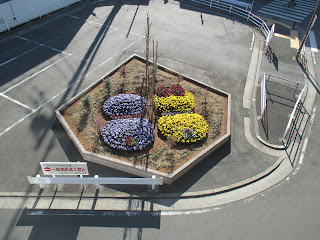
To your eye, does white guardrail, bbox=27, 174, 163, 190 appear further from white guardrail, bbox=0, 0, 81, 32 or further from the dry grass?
white guardrail, bbox=0, 0, 81, 32

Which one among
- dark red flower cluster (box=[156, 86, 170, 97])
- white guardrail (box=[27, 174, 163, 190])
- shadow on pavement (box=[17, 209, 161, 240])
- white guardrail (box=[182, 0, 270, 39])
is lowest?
shadow on pavement (box=[17, 209, 161, 240])

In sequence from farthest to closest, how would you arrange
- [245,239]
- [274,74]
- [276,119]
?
[274,74]
[276,119]
[245,239]

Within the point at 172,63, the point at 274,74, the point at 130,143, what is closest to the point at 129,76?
the point at 172,63

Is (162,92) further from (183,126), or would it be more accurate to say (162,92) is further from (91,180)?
(91,180)

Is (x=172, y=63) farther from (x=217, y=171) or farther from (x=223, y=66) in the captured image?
(x=217, y=171)

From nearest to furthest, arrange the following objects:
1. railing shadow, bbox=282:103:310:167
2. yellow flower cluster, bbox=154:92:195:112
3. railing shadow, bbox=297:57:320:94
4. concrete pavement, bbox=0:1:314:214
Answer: concrete pavement, bbox=0:1:314:214 → railing shadow, bbox=282:103:310:167 → yellow flower cluster, bbox=154:92:195:112 → railing shadow, bbox=297:57:320:94

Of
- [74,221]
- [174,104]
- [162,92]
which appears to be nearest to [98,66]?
[162,92]

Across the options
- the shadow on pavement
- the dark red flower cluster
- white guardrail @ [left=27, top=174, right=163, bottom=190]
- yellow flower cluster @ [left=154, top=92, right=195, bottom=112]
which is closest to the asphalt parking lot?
white guardrail @ [left=27, top=174, right=163, bottom=190]

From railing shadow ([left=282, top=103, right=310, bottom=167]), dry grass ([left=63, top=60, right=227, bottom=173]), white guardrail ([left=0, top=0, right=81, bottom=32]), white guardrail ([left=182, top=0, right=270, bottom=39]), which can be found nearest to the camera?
dry grass ([left=63, top=60, right=227, bottom=173])
